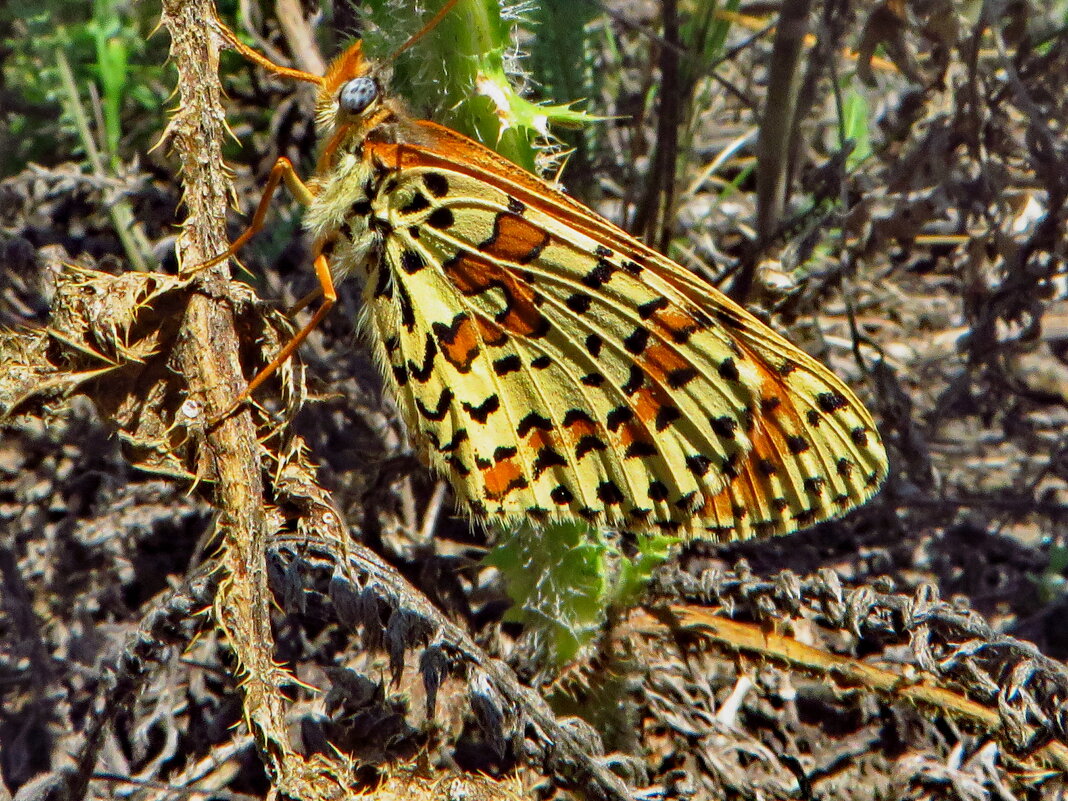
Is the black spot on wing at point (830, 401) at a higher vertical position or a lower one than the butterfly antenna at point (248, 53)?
lower

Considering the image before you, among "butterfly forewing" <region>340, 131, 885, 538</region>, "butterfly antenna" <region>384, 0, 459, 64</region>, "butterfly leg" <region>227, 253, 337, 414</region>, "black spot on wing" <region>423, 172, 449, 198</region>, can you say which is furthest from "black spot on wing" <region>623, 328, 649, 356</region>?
"butterfly antenna" <region>384, 0, 459, 64</region>

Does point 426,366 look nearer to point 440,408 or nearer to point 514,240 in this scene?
point 440,408

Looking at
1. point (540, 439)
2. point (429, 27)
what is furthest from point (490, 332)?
point (429, 27)

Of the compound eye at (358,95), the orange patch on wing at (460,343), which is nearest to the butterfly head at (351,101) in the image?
the compound eye at (358,95)

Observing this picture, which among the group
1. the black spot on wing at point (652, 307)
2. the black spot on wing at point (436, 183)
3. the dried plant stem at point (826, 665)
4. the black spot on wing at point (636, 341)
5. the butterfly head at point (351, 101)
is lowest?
the dried plant stem at point (826, 665)

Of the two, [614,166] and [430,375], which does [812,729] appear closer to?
[430,375]

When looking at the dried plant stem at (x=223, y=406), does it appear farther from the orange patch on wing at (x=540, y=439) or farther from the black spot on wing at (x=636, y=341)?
the black spot on wing at (x=636, y=341)

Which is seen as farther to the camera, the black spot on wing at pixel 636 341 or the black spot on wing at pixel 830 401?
the black spot on wing at pixel 636 341

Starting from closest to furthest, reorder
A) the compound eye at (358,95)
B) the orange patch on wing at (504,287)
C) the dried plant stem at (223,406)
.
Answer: the dried plant stem at (223,406) < the compound eye at (358,95) < the orange patch on wing at (504,287)
